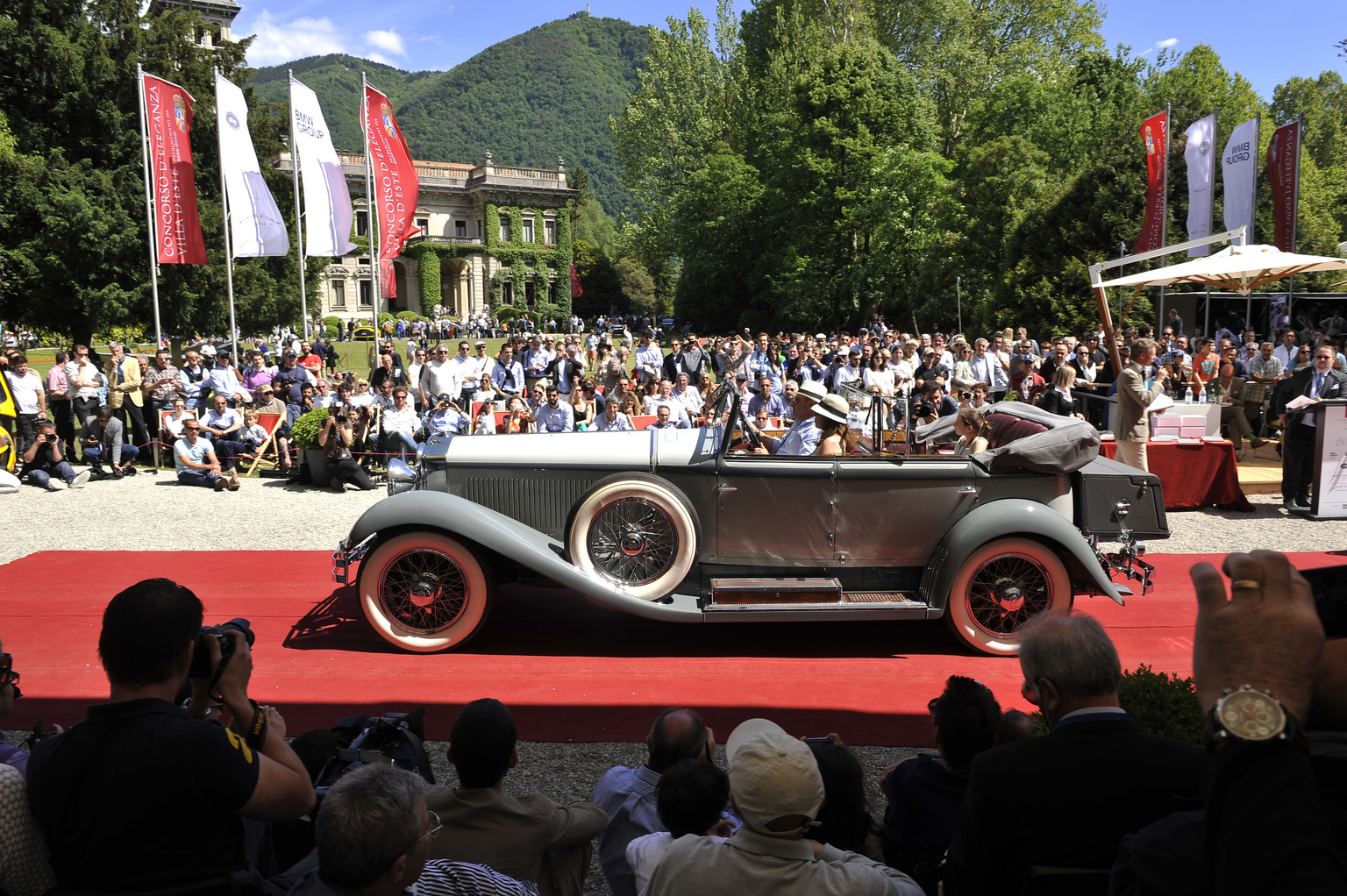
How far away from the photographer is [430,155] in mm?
131250

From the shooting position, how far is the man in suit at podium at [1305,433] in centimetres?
969

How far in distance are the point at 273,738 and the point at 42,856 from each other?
22.1 inches

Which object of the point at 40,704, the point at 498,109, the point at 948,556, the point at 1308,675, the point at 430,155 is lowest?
the point at 40,704

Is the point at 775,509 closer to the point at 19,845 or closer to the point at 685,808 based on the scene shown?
the point at 685,808

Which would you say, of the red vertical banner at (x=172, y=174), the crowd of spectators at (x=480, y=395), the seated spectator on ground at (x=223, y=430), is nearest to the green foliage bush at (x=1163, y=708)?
the crowd of spectators at (x=480, y=395)

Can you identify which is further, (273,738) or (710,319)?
(710,319)

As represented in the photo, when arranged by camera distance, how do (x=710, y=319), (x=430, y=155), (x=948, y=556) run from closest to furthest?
(x=948, y=556), (x=710, y=319), (x=430, y=155)

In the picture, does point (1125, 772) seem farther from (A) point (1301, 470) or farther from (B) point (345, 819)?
(A) point (1301, 470)

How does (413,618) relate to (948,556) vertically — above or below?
below

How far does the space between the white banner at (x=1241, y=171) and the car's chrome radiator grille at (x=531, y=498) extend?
16424mm

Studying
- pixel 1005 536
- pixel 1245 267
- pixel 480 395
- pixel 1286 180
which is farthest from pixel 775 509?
pixel 1286 180

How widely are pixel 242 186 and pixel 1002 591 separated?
16.2m

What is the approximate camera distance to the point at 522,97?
152000 mm

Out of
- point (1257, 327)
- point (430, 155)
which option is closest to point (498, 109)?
point (430, 155)
